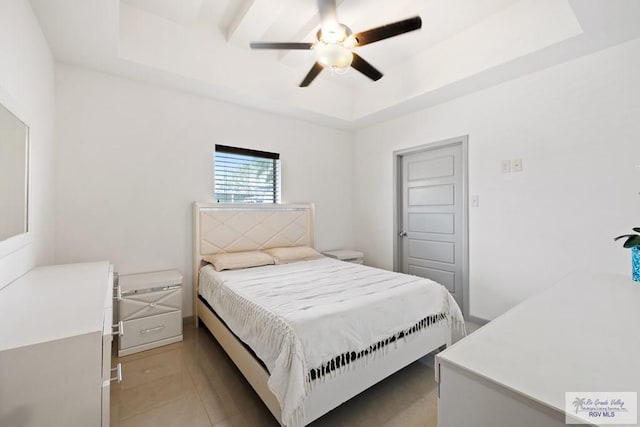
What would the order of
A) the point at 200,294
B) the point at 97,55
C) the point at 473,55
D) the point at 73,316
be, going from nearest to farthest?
the point at 73,316 → the point at 97,55 → the point at 473,55 → the point at 200,294

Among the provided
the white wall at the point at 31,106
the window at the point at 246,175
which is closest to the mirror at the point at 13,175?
the white wall at the point at 31,106

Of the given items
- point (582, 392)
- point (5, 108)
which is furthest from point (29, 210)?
point (582, 392)

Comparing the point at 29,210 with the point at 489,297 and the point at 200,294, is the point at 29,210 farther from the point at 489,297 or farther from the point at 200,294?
the point at 489,297

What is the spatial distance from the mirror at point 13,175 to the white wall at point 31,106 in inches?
2.6

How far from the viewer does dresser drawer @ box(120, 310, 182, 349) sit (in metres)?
2.44

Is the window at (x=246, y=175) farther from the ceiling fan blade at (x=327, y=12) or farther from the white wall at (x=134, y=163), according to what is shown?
the ceiling fan blade at (x=327, y=12)

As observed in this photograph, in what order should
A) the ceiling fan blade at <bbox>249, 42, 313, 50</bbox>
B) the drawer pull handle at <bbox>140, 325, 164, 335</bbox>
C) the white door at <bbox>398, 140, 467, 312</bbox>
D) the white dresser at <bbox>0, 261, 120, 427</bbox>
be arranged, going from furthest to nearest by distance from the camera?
the white door at <bbox>398, 140, 467, 312</bbox>
the drawer pull handle at <bbox>140, 325, 164, 335</bbox>
the ceiling fan blade at <bbox>249, 42, 313, 50</bbox>
the white dresser at <bbox>0, 261, 120, 427</bbox>

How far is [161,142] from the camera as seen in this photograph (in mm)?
3021

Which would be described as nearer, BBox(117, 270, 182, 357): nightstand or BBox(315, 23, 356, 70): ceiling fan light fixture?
BBox(315, 23, 356, 70): ceiling fan light fixture

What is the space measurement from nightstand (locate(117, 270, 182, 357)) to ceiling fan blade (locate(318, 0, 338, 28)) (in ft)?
8.41

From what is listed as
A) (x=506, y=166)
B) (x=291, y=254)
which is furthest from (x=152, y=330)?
(x=506, y=166)

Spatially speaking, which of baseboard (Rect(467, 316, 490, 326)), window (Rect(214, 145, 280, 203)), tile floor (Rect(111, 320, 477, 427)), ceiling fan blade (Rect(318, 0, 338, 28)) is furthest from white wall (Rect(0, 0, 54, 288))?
baseboard (Rect(467, 316, 490, 326))

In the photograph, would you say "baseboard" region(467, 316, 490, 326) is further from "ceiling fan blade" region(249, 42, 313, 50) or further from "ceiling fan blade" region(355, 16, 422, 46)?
"ceiling fan blade" region(249, 42, 313, 50)

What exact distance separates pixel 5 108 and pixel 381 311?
233 cm
